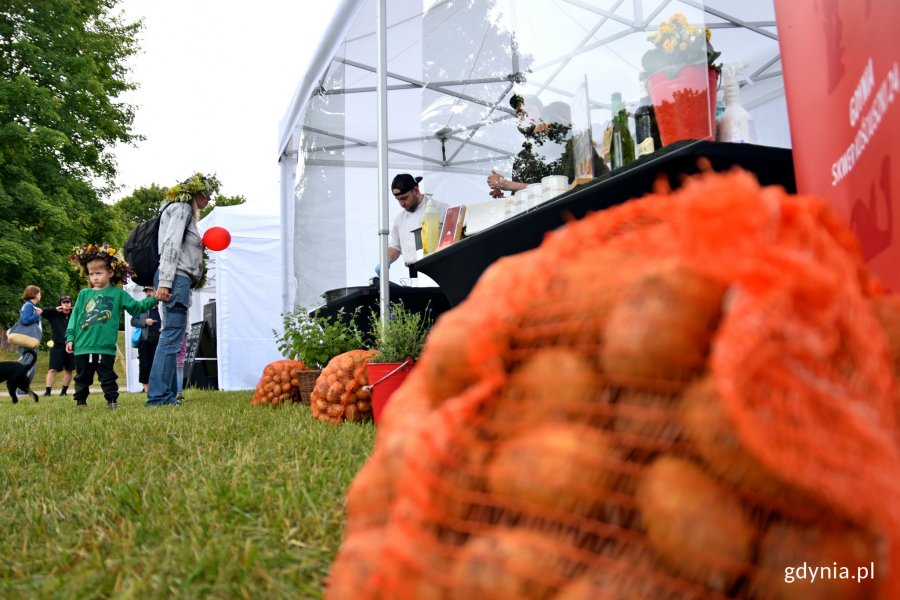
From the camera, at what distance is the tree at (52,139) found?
1673cm

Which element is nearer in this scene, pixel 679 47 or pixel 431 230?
pixel 679 47

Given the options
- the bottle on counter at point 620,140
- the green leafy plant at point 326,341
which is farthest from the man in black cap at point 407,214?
the bottle on counter at point 620,140

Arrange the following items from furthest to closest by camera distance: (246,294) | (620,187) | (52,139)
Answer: (52,139), (246,294), (620,187)

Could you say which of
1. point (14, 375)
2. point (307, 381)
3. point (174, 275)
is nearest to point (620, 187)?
point (307, 381)

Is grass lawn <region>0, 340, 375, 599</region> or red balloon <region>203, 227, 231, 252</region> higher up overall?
red balloon <region>203, 227, 231, 252</region>

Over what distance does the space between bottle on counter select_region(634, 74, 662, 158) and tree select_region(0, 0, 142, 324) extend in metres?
16.4

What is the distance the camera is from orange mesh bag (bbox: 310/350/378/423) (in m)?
4.02

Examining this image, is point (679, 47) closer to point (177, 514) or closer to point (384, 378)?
point (384, 378)

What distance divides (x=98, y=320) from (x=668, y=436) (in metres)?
7.11

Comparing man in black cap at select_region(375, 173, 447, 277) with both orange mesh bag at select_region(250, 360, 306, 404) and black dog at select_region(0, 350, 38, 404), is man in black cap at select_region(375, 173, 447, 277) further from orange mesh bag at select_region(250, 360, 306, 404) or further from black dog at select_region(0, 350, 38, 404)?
black dog at select_region(0, 350, 38, 404)

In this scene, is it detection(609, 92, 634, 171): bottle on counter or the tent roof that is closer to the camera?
detection(609, 92, 634, 171): bottle on counter

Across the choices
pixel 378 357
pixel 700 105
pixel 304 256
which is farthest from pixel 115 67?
pixel 700 105

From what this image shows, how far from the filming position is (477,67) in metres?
4.93

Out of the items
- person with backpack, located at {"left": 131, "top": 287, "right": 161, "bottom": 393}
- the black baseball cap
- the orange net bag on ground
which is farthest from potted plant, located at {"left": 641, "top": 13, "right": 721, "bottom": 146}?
person with backpack, located at {"left": 131, "top": 287, "right": 161, "bottom": 393}
